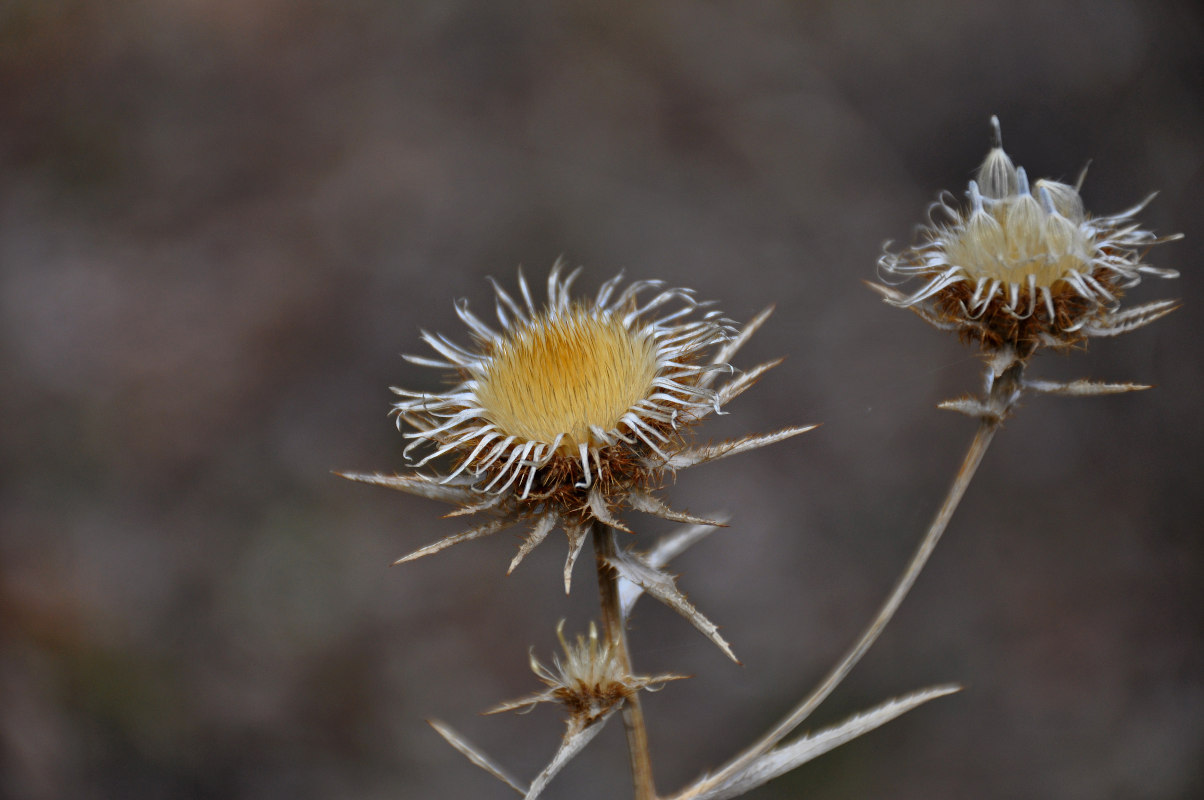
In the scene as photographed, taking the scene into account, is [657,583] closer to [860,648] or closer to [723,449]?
[723,449]

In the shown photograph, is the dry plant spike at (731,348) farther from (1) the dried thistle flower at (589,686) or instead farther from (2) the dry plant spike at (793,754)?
(2) the dry plant spike at (793,754)

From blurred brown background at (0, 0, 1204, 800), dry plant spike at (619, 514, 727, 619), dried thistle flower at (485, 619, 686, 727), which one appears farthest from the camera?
blurred brown background at (0, 0, 1204, 800)

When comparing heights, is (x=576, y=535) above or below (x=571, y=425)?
below

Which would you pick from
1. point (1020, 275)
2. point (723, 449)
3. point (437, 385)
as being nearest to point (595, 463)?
point (723, 449)

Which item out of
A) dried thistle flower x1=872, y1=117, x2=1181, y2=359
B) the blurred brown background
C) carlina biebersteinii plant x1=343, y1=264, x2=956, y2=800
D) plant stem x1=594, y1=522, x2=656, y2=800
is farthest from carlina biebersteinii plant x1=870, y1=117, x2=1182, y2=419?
the blurred brown background

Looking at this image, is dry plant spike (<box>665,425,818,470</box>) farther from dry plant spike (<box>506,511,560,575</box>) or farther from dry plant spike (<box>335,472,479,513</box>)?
dry plant spike (<box>335,472,479,513</box>)

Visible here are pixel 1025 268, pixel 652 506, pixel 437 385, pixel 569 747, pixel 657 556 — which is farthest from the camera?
pixel 437 385

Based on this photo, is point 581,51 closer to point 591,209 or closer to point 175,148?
point 591,209
